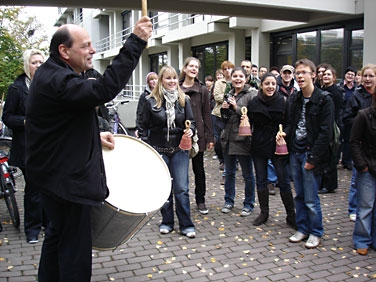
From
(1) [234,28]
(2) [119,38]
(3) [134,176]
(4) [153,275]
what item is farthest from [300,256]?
(2) [119,38]

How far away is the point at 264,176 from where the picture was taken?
5.45 meters

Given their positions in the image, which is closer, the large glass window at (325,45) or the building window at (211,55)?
the large glass window at (325,45)

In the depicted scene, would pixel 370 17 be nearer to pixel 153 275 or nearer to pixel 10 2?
pixel 10 2

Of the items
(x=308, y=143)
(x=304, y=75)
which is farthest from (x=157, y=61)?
(x=308, y=143)

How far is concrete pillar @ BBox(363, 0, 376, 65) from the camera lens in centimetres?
1049

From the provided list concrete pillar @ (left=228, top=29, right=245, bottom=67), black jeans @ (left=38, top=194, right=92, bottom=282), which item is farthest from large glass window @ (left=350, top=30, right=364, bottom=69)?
black jeans @ (left=38, top=194, right=92, bottom=282)

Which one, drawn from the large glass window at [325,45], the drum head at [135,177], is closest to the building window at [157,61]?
the large glass window at [325,45]

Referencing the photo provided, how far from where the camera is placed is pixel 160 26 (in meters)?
23.5

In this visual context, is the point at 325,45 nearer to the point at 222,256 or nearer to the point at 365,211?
the point at 365,211

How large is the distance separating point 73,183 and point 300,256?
111 inches

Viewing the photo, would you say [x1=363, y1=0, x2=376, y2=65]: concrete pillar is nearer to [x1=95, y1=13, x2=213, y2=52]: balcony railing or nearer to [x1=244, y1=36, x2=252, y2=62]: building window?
[x1=244, y1=36, x2=252, y2=62]: building window

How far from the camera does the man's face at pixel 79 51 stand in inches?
105

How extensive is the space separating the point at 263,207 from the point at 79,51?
3624 millimetres

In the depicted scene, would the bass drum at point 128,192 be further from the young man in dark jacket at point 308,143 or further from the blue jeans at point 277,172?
the blue jeans at point 277,172
